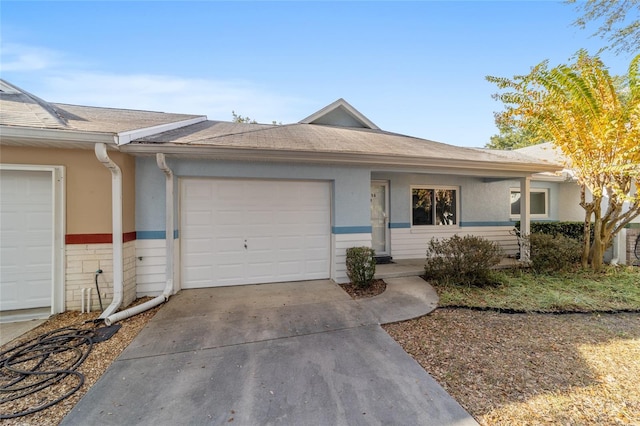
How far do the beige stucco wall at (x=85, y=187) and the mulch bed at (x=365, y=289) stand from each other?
14.3ft

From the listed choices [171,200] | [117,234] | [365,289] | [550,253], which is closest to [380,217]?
[365,289]

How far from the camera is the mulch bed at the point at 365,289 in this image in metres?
4.93

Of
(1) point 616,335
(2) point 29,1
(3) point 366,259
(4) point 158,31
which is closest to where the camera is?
(1) point 616,335

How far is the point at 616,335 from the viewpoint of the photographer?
349 cm

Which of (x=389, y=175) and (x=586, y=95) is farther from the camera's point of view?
(x=389, y=175)

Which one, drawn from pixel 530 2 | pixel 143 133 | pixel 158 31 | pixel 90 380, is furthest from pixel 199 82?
pixel 530 2

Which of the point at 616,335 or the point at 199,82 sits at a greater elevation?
the point at 199,82

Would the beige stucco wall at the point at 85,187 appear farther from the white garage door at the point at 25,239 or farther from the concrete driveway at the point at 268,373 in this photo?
the concrete driveway at the point at 268,373

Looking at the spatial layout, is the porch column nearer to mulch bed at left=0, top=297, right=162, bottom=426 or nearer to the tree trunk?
the tree trunk

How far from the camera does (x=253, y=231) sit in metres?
5.46

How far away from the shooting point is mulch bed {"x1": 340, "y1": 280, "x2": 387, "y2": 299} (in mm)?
4930

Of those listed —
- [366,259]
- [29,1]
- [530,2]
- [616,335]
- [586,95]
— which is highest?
[530,2]

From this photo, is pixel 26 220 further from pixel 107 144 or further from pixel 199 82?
pixel 199 82

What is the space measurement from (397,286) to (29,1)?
30.1 feet
